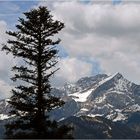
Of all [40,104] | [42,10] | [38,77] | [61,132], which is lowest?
[61,132]

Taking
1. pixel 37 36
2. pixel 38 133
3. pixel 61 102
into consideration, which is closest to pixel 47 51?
pixel 37 36

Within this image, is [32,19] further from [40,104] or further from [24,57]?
[40,104]

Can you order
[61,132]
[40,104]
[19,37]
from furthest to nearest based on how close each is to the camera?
1. [19,37]
2. [40,104]
3. [61,132]

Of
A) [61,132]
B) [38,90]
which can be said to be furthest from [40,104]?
[61,132]

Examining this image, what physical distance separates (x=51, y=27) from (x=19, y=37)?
471 cm

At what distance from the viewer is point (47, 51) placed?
5969cm

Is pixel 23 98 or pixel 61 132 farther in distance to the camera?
pixel 23 98

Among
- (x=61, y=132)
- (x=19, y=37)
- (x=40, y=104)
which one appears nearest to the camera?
(x=61, y=132)

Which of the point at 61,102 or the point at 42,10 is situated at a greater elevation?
the point at 42,10

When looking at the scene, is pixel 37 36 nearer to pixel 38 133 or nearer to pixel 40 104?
pixel 40 104

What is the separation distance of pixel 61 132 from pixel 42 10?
18535mm

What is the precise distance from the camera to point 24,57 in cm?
5988

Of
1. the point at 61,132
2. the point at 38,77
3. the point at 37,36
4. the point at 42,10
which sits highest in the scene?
the point at 42,10

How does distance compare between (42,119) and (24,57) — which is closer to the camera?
(42,119)
